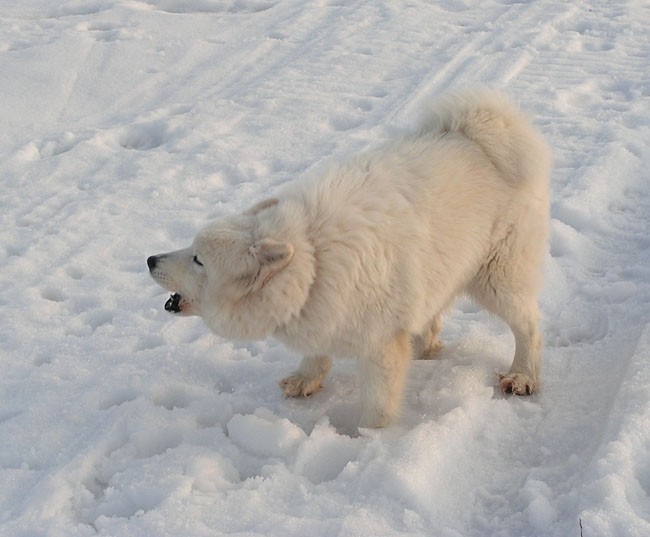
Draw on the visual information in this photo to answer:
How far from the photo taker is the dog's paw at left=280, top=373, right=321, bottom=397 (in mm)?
4379

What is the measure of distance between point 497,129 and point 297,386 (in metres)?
1.80

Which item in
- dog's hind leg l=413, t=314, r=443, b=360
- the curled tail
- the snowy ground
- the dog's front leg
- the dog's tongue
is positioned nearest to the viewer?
the snowy ground

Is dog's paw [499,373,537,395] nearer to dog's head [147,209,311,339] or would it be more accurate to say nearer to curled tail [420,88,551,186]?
curled tail [420,88,551,186]

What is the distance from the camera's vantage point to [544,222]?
4.37 meters

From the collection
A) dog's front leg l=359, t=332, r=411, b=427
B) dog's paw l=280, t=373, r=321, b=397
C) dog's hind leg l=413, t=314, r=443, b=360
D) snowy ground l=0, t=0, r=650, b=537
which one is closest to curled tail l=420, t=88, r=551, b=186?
snowy ground l=0, t=0, r=650, b=537

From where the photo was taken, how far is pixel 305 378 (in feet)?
14.4

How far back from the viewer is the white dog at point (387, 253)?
12.3 ft

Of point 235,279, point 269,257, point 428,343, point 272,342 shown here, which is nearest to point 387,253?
point 269,257

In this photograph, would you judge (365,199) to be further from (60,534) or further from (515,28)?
(515,28)

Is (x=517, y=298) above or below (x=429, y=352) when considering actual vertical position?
above

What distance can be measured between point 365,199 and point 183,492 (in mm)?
1628

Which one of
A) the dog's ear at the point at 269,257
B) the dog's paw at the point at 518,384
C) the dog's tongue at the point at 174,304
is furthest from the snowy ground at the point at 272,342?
the dog's ear at the point at 269,257

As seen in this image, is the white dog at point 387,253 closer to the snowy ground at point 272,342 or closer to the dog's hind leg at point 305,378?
the dog's hind leg at point 305,378

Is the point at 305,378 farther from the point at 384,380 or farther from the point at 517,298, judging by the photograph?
the point at 517,298
